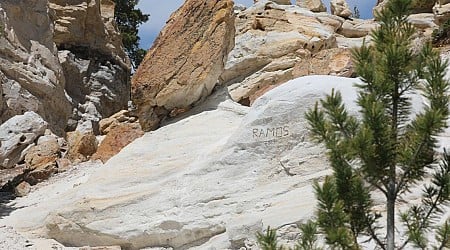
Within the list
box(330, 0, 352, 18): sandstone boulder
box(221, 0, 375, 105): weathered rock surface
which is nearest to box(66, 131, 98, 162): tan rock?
box(221, 0, 375, 105): weathered rock surface

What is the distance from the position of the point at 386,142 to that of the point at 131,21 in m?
34.8

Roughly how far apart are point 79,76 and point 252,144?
20281mm

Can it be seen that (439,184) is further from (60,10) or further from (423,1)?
(60,10)

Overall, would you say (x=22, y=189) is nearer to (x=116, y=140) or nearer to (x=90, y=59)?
(x=116, y=140)

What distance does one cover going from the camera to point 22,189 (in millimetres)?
14695

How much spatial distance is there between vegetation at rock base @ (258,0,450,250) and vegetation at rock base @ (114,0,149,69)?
32.9m

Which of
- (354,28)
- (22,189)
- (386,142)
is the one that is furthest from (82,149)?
(354,28)

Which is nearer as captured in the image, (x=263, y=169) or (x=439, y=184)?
(x=439, y=184)

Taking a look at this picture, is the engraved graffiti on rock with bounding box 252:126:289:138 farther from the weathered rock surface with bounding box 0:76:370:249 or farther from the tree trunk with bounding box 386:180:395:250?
the tree trunk with bounding box 386:180:395:250

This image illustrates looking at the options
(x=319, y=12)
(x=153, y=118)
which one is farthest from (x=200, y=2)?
(x=319, y=12)

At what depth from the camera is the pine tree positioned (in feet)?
15.5

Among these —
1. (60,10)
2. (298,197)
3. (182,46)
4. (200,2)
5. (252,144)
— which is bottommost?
(298,197)

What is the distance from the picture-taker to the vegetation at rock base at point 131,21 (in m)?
37.6

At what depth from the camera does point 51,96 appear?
2183 centimetres
